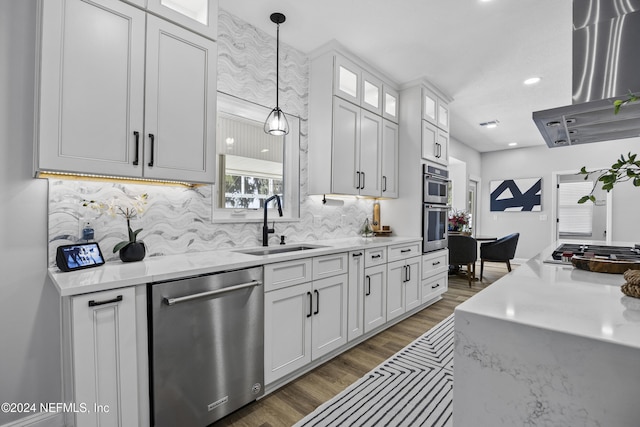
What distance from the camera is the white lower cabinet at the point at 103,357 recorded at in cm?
120

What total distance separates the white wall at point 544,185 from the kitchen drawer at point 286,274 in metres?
6.70

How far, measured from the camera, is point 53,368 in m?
1.61

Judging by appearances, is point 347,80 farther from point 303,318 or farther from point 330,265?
point 303,318

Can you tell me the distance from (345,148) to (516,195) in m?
6.01

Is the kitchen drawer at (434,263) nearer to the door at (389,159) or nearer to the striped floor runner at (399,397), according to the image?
the door at (389,159)

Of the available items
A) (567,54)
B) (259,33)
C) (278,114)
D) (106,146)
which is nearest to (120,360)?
(106,146)

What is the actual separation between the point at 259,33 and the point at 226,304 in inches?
91.2

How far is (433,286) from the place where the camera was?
3832 mm

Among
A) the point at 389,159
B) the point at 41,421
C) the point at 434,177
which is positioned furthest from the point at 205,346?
the point at 434,177

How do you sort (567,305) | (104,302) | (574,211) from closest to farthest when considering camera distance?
(567,305) < (104,302) < (574,211)

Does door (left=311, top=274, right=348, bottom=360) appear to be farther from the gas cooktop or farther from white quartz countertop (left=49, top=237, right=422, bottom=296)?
the gas cooktop

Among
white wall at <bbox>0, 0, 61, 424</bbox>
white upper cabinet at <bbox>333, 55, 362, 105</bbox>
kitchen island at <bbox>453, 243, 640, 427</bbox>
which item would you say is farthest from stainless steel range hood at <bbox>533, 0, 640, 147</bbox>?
white wall at <bbox>0, 0, 61, 424</bbox>

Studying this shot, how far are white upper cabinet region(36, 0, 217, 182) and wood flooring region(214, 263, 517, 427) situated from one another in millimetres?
1440

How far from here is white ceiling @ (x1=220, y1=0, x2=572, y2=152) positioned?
2.36 meters
